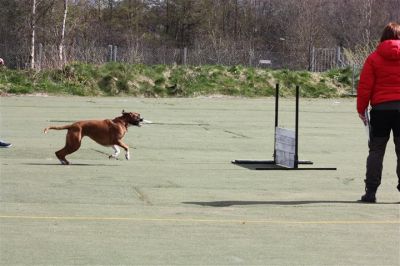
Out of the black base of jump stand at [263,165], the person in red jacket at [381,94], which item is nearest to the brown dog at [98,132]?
the black base of jump stand at [263,165]

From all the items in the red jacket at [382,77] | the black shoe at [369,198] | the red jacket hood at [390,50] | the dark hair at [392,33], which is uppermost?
the dark hair at [392,33]

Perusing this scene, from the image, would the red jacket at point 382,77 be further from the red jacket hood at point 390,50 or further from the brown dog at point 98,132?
the brown dog at point 98,132

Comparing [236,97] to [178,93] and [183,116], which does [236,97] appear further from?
[183,116]

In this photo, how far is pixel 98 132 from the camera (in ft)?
43.0

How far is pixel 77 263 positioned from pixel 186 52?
41.3 meters

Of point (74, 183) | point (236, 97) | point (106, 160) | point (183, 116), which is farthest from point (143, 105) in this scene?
point (74, 183)

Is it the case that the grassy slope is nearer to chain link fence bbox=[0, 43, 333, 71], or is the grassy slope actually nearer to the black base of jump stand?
chain link fence bbox=[0, 43, 333, 71]

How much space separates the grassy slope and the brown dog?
67.2 ft

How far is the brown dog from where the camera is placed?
506 inches

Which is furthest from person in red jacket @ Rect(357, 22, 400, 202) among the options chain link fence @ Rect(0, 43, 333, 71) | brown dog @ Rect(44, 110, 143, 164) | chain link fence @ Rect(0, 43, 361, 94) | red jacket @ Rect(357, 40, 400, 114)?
chain link fence @ Rect(0, 43, 361, 94)

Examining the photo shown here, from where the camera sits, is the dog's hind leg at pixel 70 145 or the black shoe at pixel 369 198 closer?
the black shoe at pixel 369 198

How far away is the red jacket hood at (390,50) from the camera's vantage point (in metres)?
9.90

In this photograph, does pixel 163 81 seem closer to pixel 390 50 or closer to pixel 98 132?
pixel 98 132

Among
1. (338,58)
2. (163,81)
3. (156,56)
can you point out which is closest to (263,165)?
(163,81)
